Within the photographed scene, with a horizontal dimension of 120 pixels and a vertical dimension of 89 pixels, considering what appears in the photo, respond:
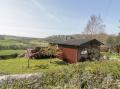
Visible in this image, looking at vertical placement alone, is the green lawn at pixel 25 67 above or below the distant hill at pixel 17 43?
below

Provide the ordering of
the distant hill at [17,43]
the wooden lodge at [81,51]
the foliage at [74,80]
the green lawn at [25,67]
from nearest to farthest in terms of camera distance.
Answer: the foliage at [74,80] < the green lawn at [25,67] < the wooden lodge at [81,51] < the distant hill at [17,43]

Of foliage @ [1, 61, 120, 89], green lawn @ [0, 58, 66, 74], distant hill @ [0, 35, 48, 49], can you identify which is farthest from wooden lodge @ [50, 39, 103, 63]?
foliage @ [1, 61, 120, 89]

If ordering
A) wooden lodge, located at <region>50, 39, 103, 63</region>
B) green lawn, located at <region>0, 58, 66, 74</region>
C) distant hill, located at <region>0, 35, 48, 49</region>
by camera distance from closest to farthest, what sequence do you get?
1. green lawn, located at <region>0, 58, 66, 74</region>
2. wooden lodge, located at <region>50, 39, 103, 63</region>
3. distant hill, located at <region>0, 35, 48, 49</region>

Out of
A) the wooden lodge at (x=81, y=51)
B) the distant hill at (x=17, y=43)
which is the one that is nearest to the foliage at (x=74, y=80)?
the wooden lodge at (x=81, y=51)

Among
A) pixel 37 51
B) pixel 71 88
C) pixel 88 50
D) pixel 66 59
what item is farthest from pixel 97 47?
pixel 71 88

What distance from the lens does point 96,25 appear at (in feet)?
169

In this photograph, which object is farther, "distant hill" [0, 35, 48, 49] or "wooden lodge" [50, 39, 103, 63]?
"distant hill" [0, 35, 48, 49]

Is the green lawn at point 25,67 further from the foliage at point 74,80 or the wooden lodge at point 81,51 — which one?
the foliage at point 74,80

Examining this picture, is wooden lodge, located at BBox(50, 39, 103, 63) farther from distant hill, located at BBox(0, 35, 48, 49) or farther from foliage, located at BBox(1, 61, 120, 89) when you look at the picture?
foliage, located at BBox(1, 61, 120, 89)

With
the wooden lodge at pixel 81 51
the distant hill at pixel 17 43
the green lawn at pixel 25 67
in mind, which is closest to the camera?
the green lawn at pixel 25 67

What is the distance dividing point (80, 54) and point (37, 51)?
7.52 metres

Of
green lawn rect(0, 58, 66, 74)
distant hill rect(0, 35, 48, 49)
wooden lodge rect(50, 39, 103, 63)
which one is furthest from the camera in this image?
distant hill rect(0, 35, 48, 49)

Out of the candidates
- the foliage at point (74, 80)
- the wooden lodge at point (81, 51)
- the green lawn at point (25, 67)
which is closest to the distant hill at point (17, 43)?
the wooden lodge at point (81, 51)

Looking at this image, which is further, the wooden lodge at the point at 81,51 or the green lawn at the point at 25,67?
the wooden lodge at the point at 81,51
